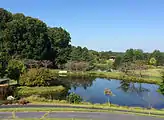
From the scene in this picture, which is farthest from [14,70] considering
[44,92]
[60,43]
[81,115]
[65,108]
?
[60,43]

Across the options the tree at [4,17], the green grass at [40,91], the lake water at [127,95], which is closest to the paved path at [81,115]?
the lake water at [127,95]

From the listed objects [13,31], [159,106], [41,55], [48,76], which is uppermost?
[13,31]

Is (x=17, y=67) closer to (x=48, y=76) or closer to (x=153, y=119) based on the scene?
(x=48, y=76)

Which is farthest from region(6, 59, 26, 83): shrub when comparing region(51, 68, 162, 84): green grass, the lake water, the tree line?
region(51, 68, 162, 84): green grass

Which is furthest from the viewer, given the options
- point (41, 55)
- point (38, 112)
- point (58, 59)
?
point (58, 59)

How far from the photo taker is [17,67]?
63281 mm

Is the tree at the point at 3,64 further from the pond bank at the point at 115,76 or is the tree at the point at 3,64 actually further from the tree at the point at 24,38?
the pond bank at the point at 115,76

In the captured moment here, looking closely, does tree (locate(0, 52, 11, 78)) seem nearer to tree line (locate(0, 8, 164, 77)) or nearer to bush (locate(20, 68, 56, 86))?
bush (locate(20, 68, 56, 86))

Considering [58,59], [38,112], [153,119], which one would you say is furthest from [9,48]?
[153,119]

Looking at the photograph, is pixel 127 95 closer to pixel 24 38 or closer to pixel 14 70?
pixel 14 70

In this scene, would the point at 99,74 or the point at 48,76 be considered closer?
the point at 48,76

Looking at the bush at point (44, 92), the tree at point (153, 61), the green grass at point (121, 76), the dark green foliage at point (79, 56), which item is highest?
the dark green foliage at point (79, 56)

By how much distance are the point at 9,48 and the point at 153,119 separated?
6565cm

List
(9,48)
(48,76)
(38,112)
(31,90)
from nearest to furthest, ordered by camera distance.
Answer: (38,112) → (31,90) → (48,76) → (9,48)
